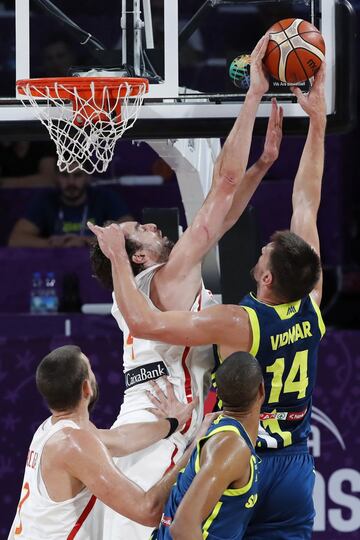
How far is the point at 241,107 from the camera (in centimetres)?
538

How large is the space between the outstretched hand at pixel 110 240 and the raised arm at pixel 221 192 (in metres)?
0.26

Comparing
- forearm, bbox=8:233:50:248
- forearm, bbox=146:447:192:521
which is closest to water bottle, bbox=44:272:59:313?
forearm, bbox=8:233:50:248

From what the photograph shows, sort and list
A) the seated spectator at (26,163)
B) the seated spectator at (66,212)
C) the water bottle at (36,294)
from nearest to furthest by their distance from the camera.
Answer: the water bottle at (36,294) → the seated spectator at (66,212) → the seated spectator at (26,163)

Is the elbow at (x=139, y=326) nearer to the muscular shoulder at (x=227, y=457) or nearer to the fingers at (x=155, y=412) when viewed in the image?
the fingers at (x=155, y=412)

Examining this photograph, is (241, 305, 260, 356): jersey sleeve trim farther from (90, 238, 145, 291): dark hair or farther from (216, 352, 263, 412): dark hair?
(90, 238, 145, 291): dark hair

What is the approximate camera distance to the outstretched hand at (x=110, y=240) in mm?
4855

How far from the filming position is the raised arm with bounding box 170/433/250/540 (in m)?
3.99

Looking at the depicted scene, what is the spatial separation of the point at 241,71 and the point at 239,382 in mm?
1826

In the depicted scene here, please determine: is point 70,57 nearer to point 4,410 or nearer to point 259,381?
point 4,410

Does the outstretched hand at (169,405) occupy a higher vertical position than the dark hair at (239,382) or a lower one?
lower

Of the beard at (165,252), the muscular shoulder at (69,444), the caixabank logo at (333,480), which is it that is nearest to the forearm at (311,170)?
the beard at (165,252)

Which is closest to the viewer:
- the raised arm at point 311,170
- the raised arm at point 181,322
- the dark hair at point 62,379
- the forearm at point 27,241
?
the dark hair at point 62,379

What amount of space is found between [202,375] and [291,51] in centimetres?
155

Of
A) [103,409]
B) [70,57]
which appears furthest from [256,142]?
[103,409]
